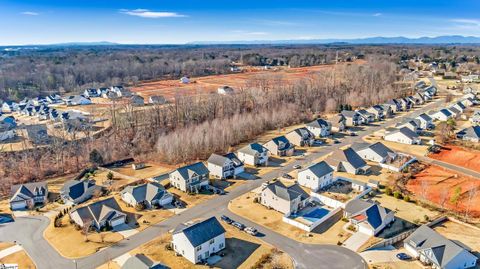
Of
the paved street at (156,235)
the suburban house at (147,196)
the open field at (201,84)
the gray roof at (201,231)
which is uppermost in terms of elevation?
the open field at (201,84)

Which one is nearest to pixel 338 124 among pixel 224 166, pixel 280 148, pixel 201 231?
pixel 280 148

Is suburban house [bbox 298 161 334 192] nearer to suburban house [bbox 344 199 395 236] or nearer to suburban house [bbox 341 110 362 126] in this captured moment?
suburban house [bbox 344 199 395 236]

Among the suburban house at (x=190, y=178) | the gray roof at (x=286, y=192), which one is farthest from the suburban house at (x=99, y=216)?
the gray roof at (x=286, y=192)

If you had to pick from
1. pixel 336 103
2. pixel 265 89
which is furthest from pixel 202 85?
pixel 336 103

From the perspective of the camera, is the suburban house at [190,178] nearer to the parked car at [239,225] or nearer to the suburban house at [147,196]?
the suburban house at [147,196]

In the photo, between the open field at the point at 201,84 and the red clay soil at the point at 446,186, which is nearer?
the red clay soil at the point at 446,186

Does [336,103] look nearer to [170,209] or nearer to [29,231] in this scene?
[170,209]
